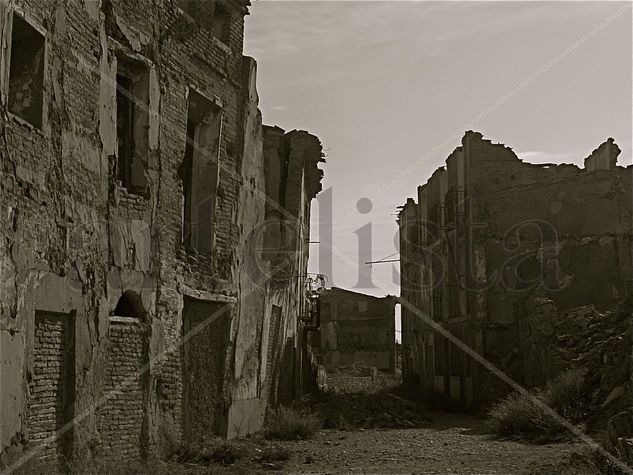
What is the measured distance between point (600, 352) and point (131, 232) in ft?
31.2

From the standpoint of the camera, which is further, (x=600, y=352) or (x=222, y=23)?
(x=600, y=352)

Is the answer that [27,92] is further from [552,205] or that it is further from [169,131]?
[552,205]

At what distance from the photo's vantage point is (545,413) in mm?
15078

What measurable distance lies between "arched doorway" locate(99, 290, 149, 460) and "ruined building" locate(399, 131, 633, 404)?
1240 centimetres

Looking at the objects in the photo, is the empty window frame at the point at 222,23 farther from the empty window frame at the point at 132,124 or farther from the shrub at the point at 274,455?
the shrub at the point at 274,455

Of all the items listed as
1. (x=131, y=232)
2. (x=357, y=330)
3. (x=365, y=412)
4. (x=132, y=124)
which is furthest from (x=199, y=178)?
(x=357, y=330)

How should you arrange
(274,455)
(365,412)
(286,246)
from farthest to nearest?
1. (365,412)
2. (286,246)
3. (274,455)

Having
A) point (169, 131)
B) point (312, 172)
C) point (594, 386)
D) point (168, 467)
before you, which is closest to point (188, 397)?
point (168, 467)

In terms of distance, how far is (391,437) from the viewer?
17.2 metres

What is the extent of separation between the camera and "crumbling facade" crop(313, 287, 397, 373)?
49.6m

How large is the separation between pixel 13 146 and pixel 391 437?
1022 centimetres

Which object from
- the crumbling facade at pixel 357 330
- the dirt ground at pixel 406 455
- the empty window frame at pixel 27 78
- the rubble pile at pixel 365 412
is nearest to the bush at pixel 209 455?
the dirt ground at pixel 406 455

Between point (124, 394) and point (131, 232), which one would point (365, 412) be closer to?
point (124, 394)

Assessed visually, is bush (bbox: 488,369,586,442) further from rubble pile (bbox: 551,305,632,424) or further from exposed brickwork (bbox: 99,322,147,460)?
exposed brickwork (bbox: 99,322,147,460)
